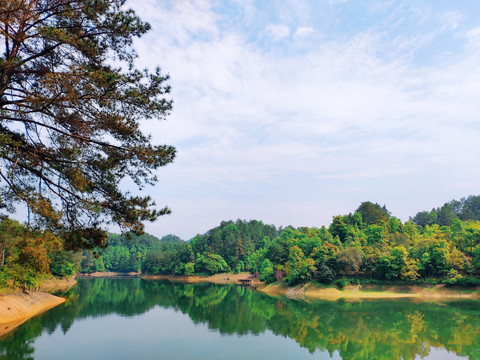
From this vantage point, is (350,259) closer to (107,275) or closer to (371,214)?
(371,214)

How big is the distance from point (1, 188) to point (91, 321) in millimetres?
23764

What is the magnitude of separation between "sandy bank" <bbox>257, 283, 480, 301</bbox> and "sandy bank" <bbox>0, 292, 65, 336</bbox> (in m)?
33.3

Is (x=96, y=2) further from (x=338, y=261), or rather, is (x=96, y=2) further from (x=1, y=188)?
(x=338, y=261)

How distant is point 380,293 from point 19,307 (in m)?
44.3

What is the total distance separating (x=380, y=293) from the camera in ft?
154

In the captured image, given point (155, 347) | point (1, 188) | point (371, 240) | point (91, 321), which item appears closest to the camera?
point (1, 188)

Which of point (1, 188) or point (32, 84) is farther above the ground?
point (32, 84)

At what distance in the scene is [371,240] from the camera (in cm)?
6075

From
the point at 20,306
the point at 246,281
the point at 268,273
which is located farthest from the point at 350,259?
the point at 20,306

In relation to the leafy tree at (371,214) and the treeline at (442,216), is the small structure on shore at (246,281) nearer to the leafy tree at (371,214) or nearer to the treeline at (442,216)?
the leafy tree at (371,214)

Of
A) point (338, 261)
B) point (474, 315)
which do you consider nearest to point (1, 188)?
point (474, 315)

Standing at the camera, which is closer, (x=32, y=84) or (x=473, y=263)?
(x=32, y=84)

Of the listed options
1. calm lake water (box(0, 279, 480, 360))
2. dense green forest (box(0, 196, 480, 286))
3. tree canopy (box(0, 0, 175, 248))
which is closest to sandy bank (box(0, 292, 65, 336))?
calm lake water (box(0, 279, 480, 360))

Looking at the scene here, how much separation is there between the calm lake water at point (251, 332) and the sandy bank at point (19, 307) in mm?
1088
